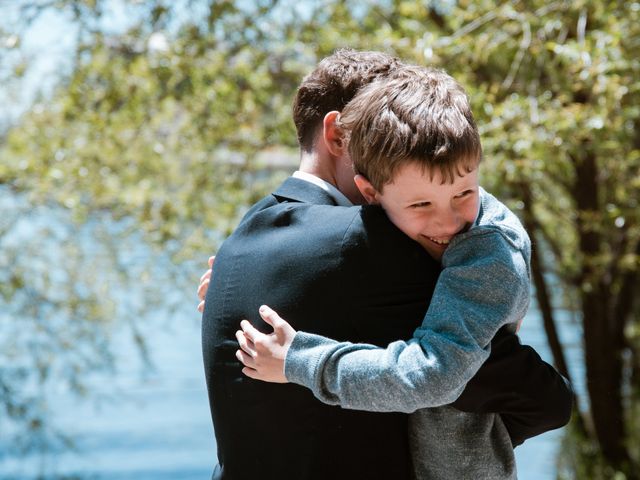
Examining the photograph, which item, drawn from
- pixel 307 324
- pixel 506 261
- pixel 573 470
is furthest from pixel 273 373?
pixel 573 470

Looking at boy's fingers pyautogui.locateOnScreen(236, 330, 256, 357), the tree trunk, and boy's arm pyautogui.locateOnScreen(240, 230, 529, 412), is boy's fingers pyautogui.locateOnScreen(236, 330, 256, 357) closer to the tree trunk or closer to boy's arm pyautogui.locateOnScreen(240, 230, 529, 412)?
boy's arm pyautogui.locateOnScreen(240, 230, 529, 412)

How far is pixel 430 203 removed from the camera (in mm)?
1433

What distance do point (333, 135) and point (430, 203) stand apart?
0.28 metres

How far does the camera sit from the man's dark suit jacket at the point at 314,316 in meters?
1.43

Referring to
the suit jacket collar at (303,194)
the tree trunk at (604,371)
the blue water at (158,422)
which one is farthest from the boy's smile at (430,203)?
the blue water at (158,422)

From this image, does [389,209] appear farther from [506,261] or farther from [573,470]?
[573,470]

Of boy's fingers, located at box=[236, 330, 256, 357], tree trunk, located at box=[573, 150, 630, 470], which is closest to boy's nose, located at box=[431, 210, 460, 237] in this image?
boy's fingers, located at box=[236, 330, 256, 357]

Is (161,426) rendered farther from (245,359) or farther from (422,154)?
(422,154)

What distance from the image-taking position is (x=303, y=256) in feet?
4.77

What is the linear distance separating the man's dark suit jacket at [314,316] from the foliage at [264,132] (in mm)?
2538

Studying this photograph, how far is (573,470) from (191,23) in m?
3.74

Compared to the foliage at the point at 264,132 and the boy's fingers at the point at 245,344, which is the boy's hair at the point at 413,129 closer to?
the boy's fingers at the point at 245,344

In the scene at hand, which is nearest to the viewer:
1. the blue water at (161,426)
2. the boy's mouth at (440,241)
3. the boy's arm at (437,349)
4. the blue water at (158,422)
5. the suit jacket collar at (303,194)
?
the boy's arm at (437,349)

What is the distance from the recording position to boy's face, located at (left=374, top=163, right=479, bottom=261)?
1421 millimetres
